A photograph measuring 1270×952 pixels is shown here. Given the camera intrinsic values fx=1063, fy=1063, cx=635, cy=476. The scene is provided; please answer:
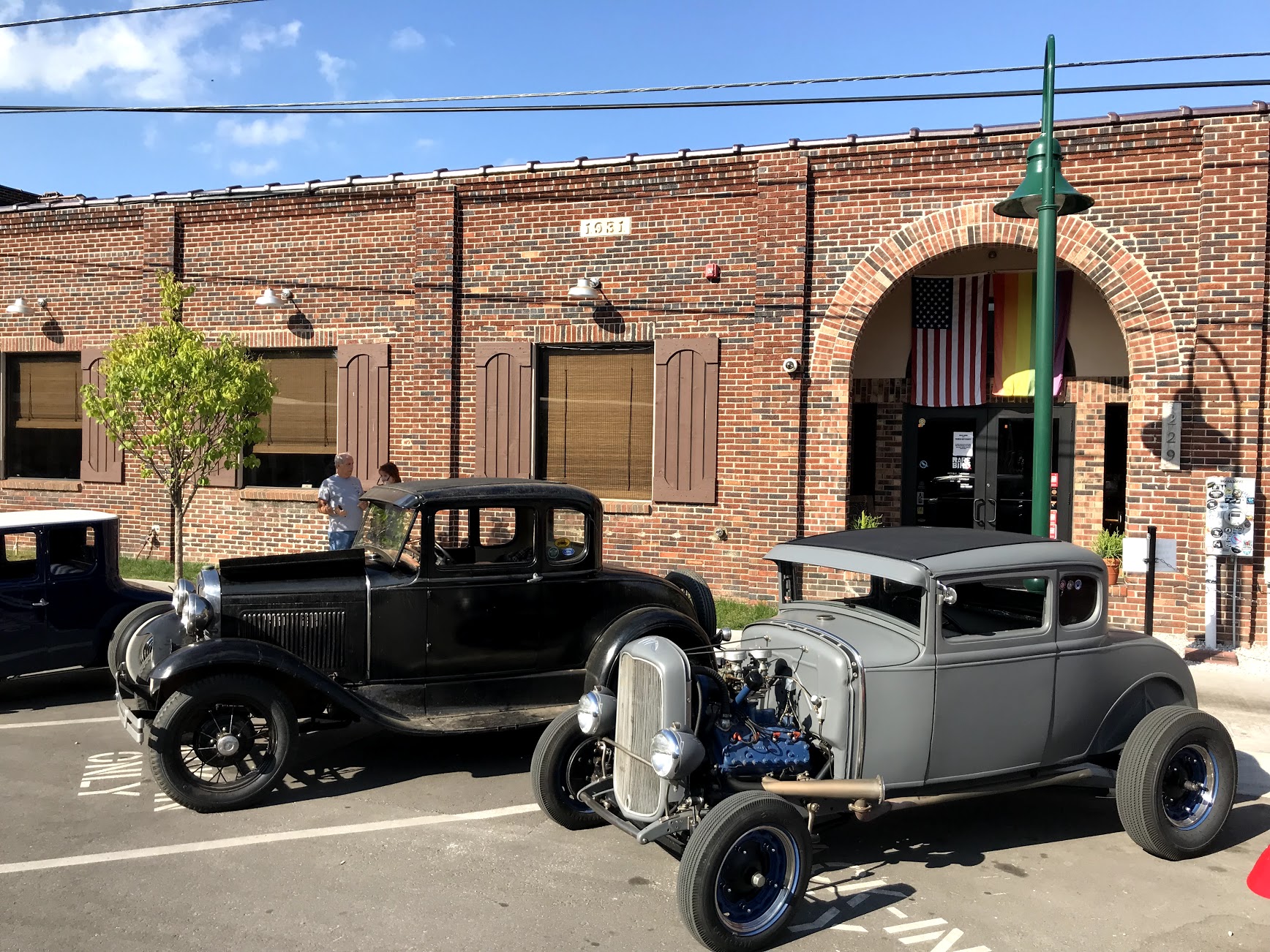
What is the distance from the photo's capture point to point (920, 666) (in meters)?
5.22

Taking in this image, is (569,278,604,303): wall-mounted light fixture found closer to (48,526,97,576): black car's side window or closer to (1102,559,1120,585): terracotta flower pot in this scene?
(48,526,97,576): black car's side window

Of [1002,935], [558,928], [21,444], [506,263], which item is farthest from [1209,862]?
[21,444]

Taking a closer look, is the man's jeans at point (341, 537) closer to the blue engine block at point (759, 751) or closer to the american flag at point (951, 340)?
the blue engine block at point (759, 751)

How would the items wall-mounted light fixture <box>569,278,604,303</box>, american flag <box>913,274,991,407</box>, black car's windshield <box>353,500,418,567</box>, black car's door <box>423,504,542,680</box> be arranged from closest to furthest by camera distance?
black car's door <box>423,504,542,680</box> → black car's windshield <box>353,500,418,567</box> → wall-mounted light fixture <box>569,278,604,303</box> → american flag <box>913,274,991,407</box>

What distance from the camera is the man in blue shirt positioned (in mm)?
10188

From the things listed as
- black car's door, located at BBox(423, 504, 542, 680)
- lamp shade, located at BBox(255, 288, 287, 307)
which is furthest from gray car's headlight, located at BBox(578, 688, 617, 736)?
lamp shade, located at BBox(255, 288, 287, 307)

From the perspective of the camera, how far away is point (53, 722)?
8047 millimetres

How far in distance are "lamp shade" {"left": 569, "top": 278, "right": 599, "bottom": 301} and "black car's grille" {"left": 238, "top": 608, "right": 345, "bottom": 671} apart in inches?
279

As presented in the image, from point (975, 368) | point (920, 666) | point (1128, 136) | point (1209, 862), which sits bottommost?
point (1209, 862)

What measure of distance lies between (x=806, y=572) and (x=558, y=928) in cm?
810

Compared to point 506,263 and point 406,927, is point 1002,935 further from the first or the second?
point 506,263

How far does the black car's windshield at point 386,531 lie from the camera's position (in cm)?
696

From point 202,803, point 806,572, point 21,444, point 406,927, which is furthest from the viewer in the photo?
point 21,444

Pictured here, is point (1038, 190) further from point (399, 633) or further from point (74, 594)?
point (74, 594)
